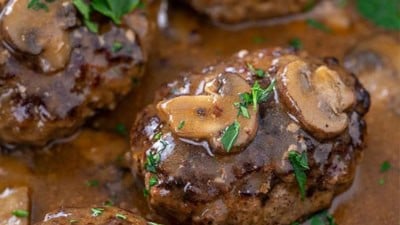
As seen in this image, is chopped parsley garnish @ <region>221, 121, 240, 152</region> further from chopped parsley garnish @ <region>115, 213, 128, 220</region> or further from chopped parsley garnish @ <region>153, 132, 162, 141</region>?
chopped parsley garnish @ <region>115, 213, 128, 220</region>

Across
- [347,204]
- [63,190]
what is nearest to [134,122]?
[63,190]

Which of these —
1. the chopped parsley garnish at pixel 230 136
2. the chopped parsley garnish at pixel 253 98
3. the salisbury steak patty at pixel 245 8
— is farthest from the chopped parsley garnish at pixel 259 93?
the salisbury steak patty at pixel 245 8

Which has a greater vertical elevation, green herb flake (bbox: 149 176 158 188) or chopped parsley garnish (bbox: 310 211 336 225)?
green herb flake (bbox: 149 176 158 188)

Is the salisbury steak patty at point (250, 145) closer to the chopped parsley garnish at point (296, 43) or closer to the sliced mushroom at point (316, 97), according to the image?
the sliced mushroom at point (316, 97)

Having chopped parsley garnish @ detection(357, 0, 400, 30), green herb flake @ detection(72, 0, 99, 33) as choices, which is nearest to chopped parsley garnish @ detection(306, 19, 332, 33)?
chopped parsley garnish @ detection(357, 0, 400, 30)

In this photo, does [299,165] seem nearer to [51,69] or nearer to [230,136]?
[230,136]

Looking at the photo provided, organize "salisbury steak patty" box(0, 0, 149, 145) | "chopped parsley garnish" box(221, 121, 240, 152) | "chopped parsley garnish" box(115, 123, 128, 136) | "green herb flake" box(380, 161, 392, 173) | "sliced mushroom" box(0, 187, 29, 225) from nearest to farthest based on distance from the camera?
1. "chopped parsley garnish" box(221, 121, 240, 152)
2. "sliced mushroom" box(0, 187, 29, 225)
3. "salisbury steak patty" box(0, 0, 149, 145)
4. "green herb flake" box(380, 161, 392, 173)
5. "chopped parsley garnish" box(115, 123, 128, 136)

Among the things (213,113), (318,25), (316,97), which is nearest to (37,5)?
(213,113)
